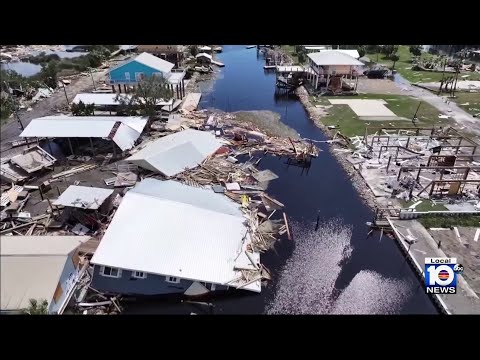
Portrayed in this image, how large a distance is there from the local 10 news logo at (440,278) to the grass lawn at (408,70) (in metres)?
28.2

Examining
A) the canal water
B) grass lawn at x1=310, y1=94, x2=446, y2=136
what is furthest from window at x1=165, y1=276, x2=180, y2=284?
grass lawn at x1=310, y1=94, x2=446, y2=136

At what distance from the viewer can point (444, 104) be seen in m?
32.1

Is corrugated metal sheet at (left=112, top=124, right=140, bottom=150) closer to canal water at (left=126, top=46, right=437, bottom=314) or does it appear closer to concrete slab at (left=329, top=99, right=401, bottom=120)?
canal water at (left=126, top=46, right=437, bottom=314)

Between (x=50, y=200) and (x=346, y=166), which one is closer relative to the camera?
(x=50, y=200)

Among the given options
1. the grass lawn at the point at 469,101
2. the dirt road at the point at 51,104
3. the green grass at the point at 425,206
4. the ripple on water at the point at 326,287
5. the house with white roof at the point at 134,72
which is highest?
the house with white roof at the point at 134,72

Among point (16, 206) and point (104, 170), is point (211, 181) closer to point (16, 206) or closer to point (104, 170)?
point (104, 170)

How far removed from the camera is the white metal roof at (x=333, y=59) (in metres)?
34.7

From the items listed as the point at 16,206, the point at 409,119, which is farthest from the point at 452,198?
the point at 16,206

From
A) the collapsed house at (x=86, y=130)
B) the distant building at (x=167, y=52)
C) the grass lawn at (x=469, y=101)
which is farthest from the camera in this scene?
the distant building at (x=167, y=52)

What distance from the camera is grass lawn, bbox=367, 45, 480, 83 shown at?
1513 inches

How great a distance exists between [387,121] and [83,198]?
24.2 m

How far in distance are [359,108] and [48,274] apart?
2879 cm

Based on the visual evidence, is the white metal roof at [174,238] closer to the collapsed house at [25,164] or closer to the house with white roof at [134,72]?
the collapsed house at [25,164]

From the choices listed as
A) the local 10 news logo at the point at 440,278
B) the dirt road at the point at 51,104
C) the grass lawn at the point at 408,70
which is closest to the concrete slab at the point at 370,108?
the grass lawn at the point at 408,70
